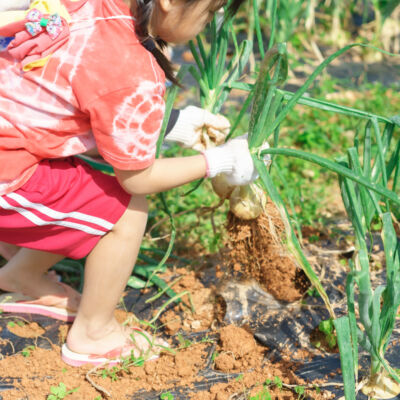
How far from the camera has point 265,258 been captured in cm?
172

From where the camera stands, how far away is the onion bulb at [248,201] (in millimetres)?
1618

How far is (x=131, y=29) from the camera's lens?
131 cm

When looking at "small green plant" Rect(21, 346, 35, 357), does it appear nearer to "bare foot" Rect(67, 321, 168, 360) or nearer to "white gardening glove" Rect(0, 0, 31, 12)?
"bare foot" Rect(67, 321, 168, 360)

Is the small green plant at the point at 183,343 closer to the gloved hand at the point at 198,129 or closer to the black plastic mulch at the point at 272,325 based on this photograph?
the black plastic mulch at the point at 272,325

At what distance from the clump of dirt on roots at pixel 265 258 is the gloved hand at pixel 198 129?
231mm

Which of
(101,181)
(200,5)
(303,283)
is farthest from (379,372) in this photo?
(200,5)

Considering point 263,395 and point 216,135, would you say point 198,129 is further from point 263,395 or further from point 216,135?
point 263,395

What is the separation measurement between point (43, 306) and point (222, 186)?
0.66m

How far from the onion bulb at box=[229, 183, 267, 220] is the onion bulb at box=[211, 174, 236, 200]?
0.06 ft

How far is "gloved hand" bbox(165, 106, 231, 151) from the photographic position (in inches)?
65.4

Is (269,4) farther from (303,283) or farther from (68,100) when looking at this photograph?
(68,100)

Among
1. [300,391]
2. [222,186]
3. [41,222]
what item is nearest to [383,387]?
[300,391]

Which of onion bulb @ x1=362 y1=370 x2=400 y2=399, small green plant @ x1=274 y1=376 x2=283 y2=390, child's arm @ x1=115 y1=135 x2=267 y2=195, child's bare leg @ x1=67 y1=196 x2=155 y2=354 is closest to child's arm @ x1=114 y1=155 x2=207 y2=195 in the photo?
child's arm @ x1=115 y1=135 x2=267 y2=195

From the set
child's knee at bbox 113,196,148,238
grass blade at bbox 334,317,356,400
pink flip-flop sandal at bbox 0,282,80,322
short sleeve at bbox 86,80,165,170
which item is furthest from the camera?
pink flip-flop sandal at bbox 0,282,80,322
